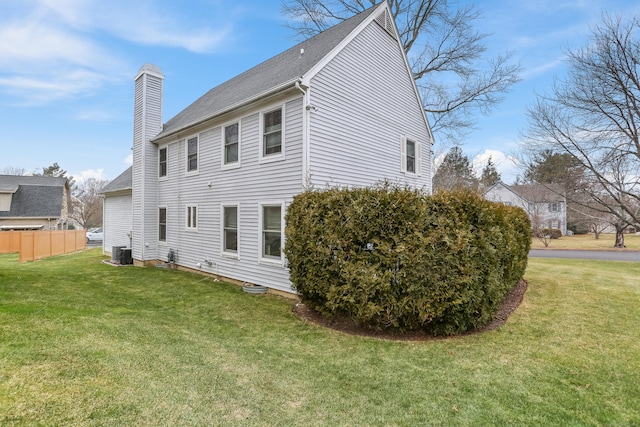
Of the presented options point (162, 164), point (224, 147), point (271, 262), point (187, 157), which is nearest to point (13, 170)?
point (162, 164)

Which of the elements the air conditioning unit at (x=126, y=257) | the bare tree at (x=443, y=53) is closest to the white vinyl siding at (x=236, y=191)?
the air conditioning unit at (x=126, y=257)

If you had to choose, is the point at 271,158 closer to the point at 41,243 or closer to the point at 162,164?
the point at 162,164

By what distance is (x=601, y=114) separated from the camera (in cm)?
1172

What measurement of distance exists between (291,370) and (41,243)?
781 inches

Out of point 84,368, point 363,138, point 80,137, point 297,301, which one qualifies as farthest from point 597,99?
point 80,137

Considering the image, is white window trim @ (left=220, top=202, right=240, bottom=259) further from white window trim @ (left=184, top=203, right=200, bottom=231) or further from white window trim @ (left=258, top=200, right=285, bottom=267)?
white window trim @ (left=184, top=203, right=200, bottom=231)

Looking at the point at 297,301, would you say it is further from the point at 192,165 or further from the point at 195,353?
the point at 192,165

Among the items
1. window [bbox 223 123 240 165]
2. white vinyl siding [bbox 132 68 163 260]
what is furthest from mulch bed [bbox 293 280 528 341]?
white vinyl siding [bbox 132 68 163 260]

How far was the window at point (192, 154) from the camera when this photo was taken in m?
11.0

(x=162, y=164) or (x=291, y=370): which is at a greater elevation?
(x=162, y=164)

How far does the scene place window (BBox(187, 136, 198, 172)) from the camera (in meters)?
11.0

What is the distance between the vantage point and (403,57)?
1106cm

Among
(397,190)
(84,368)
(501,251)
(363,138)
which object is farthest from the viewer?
(363,138)

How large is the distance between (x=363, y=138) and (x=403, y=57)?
13.3 ft
